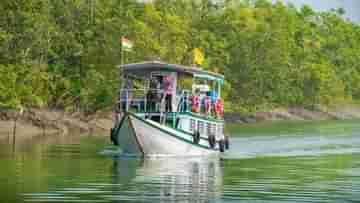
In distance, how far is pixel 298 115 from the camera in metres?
119

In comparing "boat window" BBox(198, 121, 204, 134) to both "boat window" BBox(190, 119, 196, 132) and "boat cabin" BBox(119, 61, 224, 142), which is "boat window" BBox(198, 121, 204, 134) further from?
"boat window" BBox(190, 119, 196, 132)

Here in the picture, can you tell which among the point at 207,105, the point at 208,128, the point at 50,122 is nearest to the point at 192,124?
the point at 208,128

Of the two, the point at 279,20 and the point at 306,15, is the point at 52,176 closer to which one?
the point at 279,20

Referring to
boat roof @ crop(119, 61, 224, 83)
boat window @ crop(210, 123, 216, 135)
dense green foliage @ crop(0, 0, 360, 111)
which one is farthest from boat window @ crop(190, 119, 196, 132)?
dense green foliage @ crop(0, 0, 360, 111)

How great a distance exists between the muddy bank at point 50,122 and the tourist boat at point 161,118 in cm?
1634

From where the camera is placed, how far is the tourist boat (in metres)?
43.0

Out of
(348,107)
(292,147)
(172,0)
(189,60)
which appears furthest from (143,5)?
(348,107)

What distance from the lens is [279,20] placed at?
403ft

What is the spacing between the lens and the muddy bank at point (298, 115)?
342ft

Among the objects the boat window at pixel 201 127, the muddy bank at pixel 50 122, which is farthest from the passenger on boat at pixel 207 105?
the muddy bank at pixel 50 122

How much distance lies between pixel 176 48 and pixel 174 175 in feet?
167

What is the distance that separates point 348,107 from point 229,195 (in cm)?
11144

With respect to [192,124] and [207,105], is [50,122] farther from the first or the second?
[192,124]

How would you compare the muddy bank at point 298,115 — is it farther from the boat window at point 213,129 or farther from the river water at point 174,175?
the boat window at point 213,129
